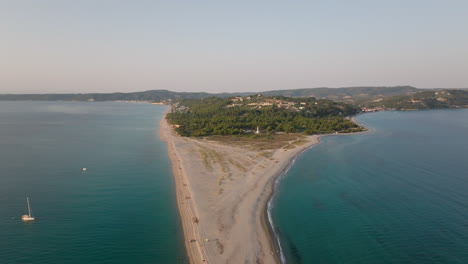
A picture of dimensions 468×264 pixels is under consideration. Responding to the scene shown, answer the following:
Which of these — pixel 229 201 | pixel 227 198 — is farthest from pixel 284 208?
pixel 227 198

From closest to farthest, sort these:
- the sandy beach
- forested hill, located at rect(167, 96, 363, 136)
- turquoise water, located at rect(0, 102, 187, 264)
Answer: turquoise water, located at rect(0, 102, 187, 264)
the sandy beach
forested hill, located at rect(167, 96, 363, 136)

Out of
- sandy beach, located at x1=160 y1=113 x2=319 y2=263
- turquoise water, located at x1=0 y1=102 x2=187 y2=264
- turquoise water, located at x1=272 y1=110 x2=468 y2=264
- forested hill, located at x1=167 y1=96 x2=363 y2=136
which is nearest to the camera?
turquoise water, located at x1=0 y1=102 x2=187 y2=264

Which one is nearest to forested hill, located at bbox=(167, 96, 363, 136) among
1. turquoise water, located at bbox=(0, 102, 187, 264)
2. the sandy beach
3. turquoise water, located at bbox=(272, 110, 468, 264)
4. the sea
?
the sandy beach

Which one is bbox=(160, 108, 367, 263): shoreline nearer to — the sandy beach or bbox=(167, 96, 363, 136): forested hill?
the sandy beach

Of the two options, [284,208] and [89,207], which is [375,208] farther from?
[89,207]

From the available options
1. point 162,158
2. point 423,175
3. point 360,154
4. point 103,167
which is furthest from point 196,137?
point 423,175

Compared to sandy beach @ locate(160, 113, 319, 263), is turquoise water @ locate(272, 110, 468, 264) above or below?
below

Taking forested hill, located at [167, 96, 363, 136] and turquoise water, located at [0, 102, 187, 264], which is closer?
turquoise water, located at [0, 102, 187, 264]

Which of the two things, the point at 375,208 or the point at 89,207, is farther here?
the point at 375,208
